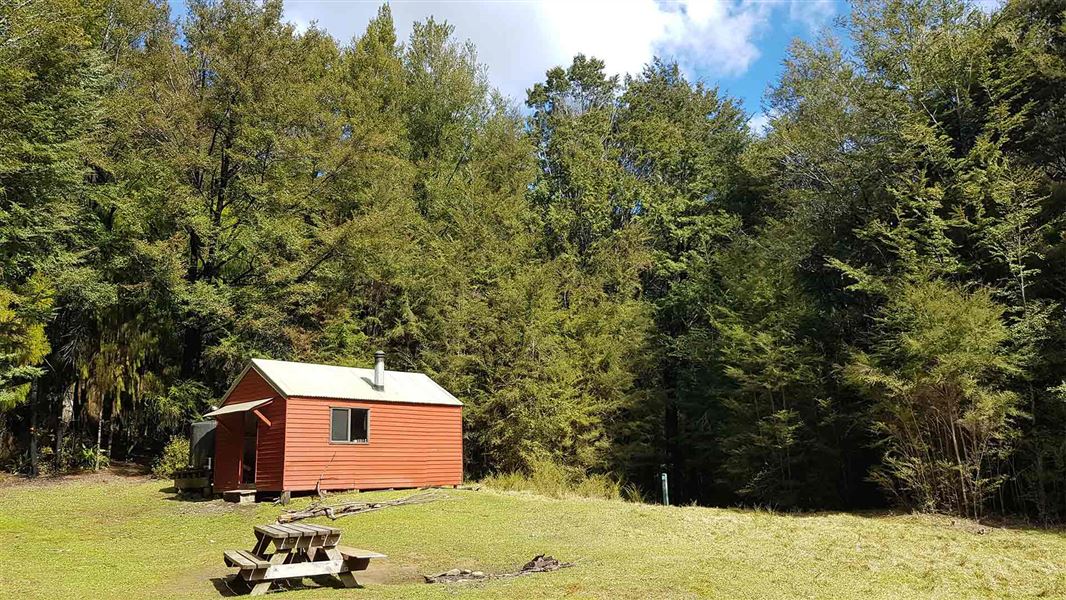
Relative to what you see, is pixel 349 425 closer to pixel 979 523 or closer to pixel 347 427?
pixel 347 427

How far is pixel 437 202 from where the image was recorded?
2739 centimetres

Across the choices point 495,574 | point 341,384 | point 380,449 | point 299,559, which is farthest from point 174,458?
point 495,574

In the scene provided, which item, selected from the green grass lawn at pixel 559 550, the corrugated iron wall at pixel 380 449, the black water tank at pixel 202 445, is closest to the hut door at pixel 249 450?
the black water tank at pixel 202 445

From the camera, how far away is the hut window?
16641 mm

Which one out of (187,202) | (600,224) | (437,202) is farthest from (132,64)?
(600,224)

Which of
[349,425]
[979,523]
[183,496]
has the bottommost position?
[979,523]

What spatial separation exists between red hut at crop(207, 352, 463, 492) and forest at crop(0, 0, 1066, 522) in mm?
5035

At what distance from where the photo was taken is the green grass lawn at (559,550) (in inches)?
297

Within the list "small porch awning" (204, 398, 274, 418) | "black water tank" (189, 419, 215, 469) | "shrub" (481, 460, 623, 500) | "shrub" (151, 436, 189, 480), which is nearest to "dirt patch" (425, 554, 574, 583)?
"shrub" (481, 460, 623, 500)

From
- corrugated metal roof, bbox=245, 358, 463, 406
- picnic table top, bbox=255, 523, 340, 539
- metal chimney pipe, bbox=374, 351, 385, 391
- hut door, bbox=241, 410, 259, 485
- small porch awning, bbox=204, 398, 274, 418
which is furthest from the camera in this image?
metal chimney pipe, bbox=374, 351, 385, 391

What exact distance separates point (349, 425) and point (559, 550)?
8.46 meters

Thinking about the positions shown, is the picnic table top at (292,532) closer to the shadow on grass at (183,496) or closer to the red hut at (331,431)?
the red hut at (331,431)

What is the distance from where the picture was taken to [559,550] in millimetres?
10055

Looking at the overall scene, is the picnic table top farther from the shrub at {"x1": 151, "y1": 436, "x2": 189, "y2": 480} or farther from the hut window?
the shrub at {"x1": 151, "y1": 436, "x2": 189, "y2": 480}
